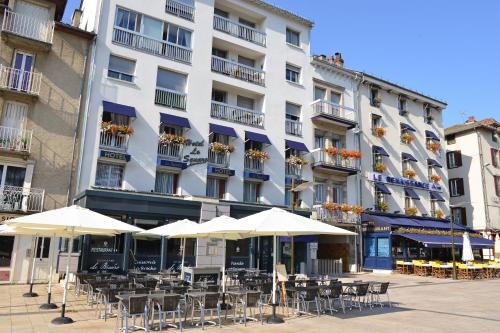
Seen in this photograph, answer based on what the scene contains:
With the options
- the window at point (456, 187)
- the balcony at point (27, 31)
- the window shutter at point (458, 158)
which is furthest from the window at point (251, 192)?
the window shutter at point (458, 158)

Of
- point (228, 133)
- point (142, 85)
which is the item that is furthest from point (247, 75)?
point (142, 85)

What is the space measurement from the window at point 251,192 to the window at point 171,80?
6829 mm

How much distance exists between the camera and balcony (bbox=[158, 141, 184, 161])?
21345 millimetres

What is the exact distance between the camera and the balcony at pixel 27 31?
18312mm

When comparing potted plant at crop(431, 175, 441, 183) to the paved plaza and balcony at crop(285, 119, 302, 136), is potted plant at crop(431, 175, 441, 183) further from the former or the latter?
the paved plaza

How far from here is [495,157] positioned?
38.4m

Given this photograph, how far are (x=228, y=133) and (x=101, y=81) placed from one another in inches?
288

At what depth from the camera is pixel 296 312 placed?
38.1ft

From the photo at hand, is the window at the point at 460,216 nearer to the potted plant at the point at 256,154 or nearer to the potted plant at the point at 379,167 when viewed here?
the potted plant at the point at 379,167

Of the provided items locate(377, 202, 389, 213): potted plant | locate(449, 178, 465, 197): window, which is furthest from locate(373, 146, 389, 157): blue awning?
locate(449, 178, 465, 197): window

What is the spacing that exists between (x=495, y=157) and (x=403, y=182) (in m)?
13.6

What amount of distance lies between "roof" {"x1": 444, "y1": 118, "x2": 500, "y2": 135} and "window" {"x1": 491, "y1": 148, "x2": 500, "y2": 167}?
6.93 feet

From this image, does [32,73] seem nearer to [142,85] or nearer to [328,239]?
[142,85]

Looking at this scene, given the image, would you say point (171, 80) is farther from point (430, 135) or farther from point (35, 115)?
point (430, 135)
